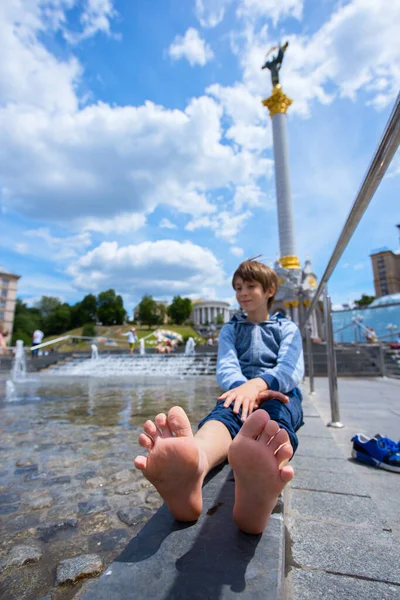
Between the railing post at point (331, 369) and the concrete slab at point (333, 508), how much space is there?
1.51 metres

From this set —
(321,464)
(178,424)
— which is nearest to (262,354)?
(321,464)

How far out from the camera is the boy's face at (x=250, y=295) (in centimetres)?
178

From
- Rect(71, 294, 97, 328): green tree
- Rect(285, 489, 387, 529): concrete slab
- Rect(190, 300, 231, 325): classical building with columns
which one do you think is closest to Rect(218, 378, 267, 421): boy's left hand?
Rect(285, 489, 387, 529): concrete slab

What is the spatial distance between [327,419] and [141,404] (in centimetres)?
217

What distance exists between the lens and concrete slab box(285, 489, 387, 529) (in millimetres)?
1121

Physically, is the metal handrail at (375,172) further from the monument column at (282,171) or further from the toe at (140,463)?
the monument column at (282,171)

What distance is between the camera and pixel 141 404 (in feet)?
13.4

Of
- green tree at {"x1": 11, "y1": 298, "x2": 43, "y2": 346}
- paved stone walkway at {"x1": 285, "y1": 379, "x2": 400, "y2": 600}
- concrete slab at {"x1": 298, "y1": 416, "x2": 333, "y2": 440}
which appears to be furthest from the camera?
green tree at {"x1": 11, "y1": 298, "x2": 43, "y2": 346}

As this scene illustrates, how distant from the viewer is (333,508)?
121 cm

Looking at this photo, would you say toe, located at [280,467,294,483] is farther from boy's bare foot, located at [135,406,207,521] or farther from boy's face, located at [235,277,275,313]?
boy's face, located at [235,277,275,313]

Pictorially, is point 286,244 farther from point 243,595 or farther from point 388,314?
point 243,595

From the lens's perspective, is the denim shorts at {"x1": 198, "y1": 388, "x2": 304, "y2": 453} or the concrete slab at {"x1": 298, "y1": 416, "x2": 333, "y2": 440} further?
the concrete slab at {"x1": 298, "y1": 416, "x2": 333, "y2": 440}

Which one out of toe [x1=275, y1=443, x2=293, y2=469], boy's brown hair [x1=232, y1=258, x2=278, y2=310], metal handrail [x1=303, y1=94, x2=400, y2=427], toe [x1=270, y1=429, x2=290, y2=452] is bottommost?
toe [x1=275, y1=443, x2=293, y2=469]

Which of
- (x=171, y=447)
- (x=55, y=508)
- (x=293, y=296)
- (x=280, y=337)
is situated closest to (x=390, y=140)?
(x=280, y=337)
